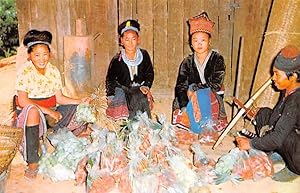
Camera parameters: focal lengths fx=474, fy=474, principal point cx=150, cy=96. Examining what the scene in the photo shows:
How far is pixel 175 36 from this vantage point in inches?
252

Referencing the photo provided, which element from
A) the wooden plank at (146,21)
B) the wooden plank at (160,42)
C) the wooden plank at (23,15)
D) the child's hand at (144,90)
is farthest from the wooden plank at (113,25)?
the child's hand at (144,90)

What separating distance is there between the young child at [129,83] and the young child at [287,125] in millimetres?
1419

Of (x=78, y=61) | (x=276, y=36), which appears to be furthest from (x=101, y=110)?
(x=276, y=36)

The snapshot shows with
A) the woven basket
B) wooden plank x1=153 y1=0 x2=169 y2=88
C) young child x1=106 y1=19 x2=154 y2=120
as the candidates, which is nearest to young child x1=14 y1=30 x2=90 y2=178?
the woven basket

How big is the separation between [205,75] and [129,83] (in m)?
0.83

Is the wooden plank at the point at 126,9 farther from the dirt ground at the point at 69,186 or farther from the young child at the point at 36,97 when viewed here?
the dirt ground at the point at 69,186

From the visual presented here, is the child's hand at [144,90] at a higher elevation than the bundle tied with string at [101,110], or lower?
higher

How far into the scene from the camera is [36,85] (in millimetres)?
4410

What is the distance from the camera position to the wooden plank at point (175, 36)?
6.27 m

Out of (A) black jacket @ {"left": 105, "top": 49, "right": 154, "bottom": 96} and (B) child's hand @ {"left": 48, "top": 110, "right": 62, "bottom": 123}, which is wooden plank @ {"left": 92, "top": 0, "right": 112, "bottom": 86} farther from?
(B) child's hand @ {"left": 48, "top": 110, "right": 62, "bottom": 123}

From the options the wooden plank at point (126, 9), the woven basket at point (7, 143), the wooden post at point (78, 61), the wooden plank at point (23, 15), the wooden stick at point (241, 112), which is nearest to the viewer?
the woven basket at point (7, 143)

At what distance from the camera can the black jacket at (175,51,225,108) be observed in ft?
16.8

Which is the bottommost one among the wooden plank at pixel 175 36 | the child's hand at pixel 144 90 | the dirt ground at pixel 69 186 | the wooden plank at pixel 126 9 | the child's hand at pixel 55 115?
the dirt ground at pixel 69 186

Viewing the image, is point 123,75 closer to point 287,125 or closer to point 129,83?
point 129,83
